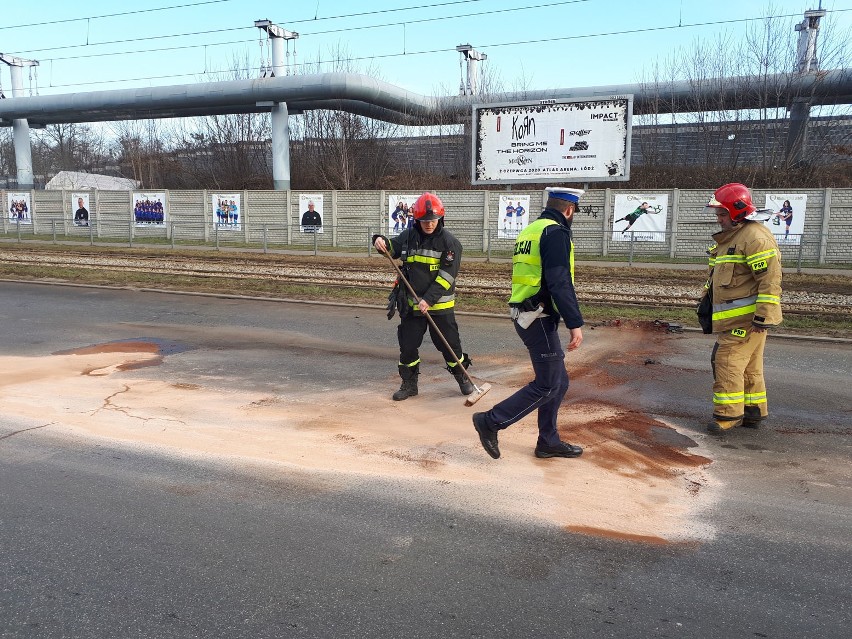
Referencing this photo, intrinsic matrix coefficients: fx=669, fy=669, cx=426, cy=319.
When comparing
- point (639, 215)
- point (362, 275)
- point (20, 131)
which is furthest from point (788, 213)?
point (20, 131)

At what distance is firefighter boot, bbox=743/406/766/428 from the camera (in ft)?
19.5

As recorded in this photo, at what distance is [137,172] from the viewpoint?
48.6 m

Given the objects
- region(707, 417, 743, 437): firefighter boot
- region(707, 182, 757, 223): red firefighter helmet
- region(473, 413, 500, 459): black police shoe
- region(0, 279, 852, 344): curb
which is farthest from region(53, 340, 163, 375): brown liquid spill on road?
region(707, 182, 757, 223): red firefighter helmet

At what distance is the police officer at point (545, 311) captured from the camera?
479cm

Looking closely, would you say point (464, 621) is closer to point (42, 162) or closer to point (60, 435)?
point (60, 435)

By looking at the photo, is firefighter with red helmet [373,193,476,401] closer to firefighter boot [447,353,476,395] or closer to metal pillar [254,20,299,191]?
firefighter boot [447,353,476,395]

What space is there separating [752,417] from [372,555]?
12.8 ft

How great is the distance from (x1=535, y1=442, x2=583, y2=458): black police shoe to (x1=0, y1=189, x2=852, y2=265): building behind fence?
16.6 meters

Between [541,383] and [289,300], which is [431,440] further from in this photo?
[289,300]

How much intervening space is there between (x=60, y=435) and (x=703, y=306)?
583cm

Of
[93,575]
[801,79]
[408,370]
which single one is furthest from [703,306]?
[801,79]

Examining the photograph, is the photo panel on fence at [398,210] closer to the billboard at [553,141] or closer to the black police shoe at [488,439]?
the billboard at [553,141]

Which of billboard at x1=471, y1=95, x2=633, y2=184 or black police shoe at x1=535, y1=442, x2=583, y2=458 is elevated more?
billboard at x1=471, y1=95, x2=633, y2=184

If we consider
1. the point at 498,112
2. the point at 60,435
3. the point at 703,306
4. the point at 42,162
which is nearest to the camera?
the point at 60,435
